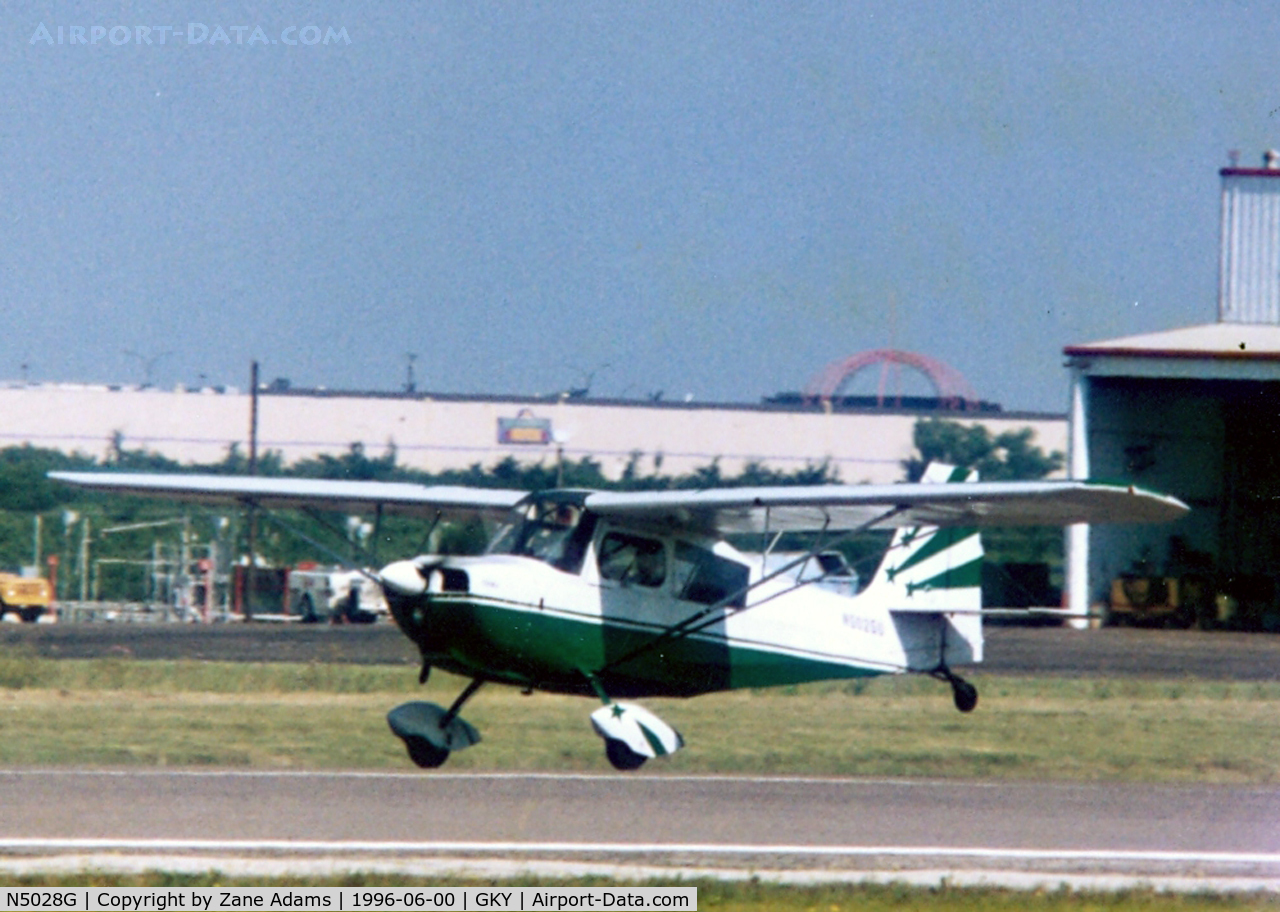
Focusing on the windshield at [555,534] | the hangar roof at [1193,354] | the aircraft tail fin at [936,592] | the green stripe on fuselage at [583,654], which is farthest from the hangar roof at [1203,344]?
the windshield at [555,534]

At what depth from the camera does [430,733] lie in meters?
15.1

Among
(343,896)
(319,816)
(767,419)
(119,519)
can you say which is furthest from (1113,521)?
(767,419)

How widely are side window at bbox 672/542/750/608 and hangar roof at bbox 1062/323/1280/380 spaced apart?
2313cm

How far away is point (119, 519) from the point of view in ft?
172

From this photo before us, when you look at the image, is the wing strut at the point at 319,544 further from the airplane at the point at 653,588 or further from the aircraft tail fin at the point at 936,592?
the aircraft tail fin at the point at 936,592

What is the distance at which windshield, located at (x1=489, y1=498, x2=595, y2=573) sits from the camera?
50.0 ft

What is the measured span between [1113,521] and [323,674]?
466 inches

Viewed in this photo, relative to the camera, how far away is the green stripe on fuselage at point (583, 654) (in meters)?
14.4

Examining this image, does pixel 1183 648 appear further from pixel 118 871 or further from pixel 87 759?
pixel 118 871

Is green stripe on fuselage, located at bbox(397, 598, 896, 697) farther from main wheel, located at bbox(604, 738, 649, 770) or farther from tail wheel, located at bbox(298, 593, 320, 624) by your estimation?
tail wheel, located at bbox(298, 593, 320, 624)

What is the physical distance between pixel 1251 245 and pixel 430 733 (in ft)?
94.7

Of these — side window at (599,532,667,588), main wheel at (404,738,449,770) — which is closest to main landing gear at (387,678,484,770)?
main wheel at (404,738,449,770)

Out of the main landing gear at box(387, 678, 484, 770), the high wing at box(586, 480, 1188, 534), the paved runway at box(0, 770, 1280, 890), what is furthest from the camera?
the main landing gear at box(387, 678, 484, 770)

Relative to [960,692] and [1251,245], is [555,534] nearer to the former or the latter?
[960,692]
